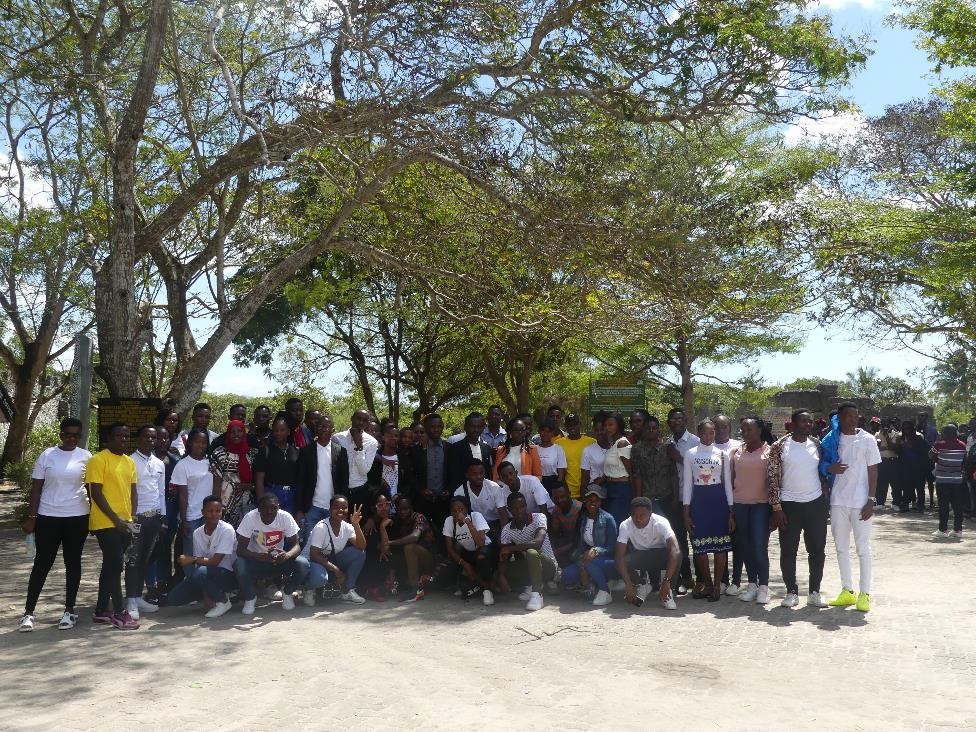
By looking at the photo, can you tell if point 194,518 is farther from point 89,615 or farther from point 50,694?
point 50,694

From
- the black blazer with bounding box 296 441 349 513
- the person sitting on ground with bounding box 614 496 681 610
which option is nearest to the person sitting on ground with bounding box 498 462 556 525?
the person sitting on ground with bounding box 614 496 681 610

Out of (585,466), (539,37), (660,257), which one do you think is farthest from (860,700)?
(539,37)

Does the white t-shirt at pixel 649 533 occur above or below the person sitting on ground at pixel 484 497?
below

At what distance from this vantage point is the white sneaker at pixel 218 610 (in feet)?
26.8

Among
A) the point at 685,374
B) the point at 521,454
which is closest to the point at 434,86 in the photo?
the point at 521,454

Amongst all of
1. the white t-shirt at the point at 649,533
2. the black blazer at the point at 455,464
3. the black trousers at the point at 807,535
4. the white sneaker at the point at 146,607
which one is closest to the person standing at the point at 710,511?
the white t-shirt at the point at 649,533

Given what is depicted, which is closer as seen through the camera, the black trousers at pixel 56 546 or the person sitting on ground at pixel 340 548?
the black trousers at pixel 56 546

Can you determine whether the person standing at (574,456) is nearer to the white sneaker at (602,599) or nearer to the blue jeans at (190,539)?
the white sneaker at (602,599)

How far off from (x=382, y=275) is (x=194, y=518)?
1361 cm

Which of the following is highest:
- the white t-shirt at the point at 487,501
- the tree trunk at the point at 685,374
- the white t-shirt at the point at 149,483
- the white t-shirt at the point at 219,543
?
the tree trunk at the point at 685,374

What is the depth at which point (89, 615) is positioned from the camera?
8.25 metres

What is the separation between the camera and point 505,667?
660 cm

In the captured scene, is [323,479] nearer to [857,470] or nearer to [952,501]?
[857,470]

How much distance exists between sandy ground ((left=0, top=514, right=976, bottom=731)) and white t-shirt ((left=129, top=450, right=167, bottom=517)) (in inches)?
38.2
